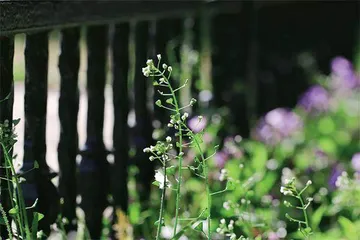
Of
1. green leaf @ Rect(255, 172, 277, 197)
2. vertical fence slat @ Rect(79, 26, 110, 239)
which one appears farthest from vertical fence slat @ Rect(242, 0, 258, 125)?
vertical fence slat @ Rect(79, 26, 110, 239)

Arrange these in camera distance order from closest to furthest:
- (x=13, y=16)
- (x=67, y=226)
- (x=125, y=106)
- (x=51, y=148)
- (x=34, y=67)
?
(x=13, y=16) → (x=34, y=67) → (x=67, y=226) → (x=125, y=106) → (x=51, y=148)

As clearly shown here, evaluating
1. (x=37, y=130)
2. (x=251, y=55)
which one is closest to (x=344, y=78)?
(x=251, y=55)

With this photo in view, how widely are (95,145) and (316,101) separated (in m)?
2.13

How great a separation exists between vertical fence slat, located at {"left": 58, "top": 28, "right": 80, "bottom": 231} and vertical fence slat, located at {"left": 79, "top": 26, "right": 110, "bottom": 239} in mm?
115

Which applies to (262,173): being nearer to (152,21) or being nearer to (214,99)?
(152,21)

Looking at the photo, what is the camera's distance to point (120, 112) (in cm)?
316

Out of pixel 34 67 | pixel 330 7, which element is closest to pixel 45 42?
pixel 34 67

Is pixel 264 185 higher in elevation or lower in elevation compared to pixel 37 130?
lower

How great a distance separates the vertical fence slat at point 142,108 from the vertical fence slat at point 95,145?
289 millimetres

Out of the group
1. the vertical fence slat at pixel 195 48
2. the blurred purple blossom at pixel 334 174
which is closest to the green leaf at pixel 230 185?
the blurred purple blossom at pixel 334 174

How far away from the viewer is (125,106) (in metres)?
3.19

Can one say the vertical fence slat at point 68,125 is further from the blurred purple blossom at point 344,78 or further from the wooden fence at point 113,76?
the blurred purple blossom at point 344,78

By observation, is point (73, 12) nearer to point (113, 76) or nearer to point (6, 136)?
point (113, 76)

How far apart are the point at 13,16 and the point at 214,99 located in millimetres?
2287
